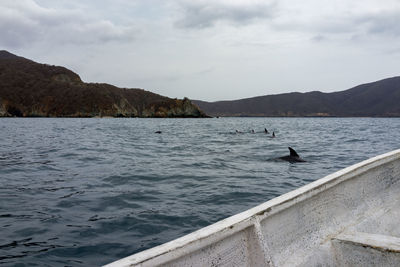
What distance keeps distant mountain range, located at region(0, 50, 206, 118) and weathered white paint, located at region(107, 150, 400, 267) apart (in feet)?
450

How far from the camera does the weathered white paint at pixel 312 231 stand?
198cm

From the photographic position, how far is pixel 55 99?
14512cm

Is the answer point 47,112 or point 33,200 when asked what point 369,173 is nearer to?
point 33,200

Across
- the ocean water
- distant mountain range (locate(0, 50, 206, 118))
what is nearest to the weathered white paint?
the ocean water

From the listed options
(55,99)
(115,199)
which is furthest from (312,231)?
(55,99)

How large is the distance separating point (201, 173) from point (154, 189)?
2.51m

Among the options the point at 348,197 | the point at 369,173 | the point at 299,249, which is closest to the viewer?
the point at 299,249

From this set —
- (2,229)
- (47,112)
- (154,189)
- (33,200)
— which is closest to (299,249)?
(2,229)

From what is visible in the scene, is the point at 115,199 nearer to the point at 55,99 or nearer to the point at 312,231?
the point at 312,231

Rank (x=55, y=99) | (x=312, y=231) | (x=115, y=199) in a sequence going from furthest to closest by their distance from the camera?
(x=55, y=99) → (x=115, y=199) → (x=312, y=231)

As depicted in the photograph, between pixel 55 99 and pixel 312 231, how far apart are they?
160 m

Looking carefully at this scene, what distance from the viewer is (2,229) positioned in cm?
480

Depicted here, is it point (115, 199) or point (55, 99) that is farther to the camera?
point (55, 99)

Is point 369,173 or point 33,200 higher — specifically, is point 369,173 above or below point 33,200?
above
